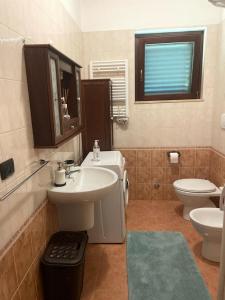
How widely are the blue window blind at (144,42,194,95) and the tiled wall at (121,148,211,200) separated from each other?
0.80m

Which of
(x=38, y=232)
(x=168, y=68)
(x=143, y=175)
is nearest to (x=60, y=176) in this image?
(x=38, y=232)

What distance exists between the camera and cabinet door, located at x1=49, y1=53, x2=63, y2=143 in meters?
1.45

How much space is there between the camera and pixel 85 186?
76.5 inches

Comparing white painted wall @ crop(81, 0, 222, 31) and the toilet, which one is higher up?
white painted wall @ crop(81, 0, 222, 31)

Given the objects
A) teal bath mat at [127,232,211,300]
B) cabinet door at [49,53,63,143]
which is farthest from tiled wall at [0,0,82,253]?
teal bath mat at [127,232,211,300]

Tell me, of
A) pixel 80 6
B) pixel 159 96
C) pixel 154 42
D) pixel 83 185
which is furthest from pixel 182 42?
pixel 83 185

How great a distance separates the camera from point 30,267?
4.54ft

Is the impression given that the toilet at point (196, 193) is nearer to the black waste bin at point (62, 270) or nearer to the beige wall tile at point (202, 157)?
the beige wall tile at point (202, 157)

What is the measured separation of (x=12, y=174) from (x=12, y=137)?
0.19m

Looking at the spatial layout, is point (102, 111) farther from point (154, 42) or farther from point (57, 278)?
point (57, 278)

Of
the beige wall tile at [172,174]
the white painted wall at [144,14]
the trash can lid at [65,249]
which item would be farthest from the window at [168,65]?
the trash can lid at [65,249]

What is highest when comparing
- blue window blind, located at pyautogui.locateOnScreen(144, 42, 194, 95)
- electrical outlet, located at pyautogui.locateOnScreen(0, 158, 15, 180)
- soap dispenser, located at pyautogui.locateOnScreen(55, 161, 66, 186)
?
blue window blind, located at pyautogui.locateOnScreen(144, 42, 194, 95)

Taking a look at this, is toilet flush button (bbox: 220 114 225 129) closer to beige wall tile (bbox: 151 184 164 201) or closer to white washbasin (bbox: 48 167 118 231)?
beige wall tile (bbox: 151 184 164 201)

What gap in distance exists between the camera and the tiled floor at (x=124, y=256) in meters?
1.80
